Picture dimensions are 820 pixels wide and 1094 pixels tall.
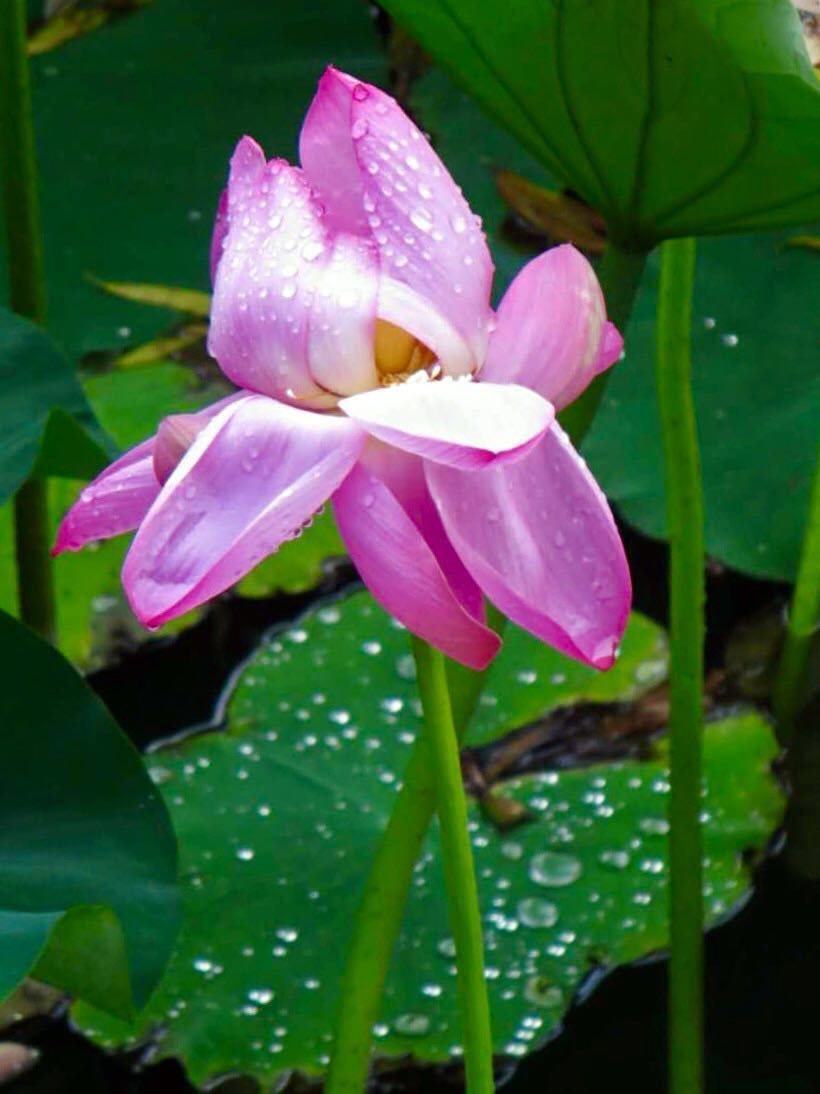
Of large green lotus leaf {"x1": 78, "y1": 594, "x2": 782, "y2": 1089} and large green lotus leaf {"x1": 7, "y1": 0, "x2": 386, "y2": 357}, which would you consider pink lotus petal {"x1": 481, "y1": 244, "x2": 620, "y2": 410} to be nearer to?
large green lotus leaf {"x1": 78, "y1": 594, "x2": 782, "y2": 1089}

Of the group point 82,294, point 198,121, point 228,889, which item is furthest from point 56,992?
point 198,121

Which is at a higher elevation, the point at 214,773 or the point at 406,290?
the point at 406,290

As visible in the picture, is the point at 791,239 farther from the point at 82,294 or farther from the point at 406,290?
the point at 406,290

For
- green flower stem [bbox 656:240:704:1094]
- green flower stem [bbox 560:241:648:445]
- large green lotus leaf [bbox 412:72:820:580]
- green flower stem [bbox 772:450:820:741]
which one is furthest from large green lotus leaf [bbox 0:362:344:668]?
green flower stem [bbox 560:241:648:445]

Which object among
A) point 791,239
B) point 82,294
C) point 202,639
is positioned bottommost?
point 202,639

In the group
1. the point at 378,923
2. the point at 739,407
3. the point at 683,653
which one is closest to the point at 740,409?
the point at 739,407

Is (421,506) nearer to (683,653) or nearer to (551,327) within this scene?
(551,327)
